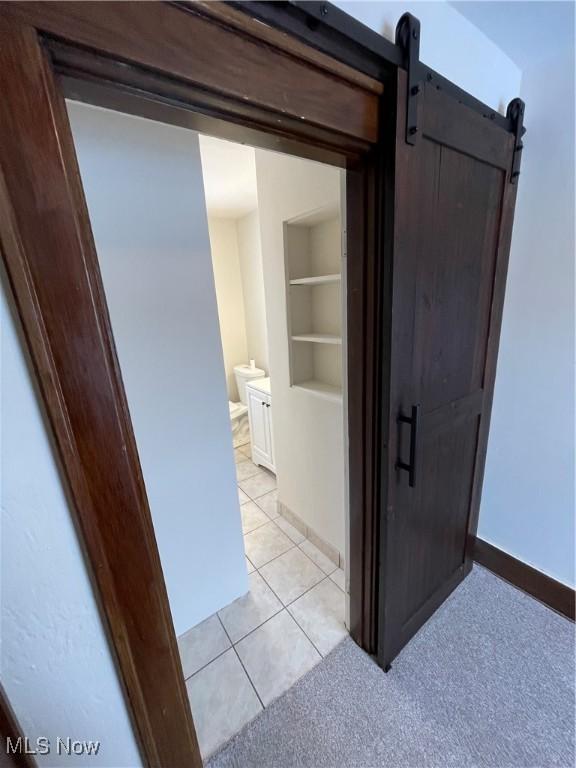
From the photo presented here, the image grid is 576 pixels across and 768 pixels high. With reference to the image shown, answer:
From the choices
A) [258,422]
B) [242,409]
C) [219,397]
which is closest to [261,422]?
[258,422]

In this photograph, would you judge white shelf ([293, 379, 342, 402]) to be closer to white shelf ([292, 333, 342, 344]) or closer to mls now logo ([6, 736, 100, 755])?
white shelf ([292, 333, 342, 344])

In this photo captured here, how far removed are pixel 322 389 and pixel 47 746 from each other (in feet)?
5.22

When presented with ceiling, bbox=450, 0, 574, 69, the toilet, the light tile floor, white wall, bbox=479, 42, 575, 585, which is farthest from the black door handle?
the toilet

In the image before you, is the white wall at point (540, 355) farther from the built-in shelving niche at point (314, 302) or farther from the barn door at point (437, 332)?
the built-in shelving niche at point (314, 302)

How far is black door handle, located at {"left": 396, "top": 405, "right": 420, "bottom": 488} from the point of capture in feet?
3.48

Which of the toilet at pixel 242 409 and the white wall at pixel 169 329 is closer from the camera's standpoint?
the white wall at pixel 169 329

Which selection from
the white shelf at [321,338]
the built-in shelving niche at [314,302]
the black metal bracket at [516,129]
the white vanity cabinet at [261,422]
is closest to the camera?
the black metal bracket at [516,129]

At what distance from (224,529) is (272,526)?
779 millimetres

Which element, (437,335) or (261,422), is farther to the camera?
(261,422)

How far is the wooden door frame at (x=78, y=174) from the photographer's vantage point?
478 millimetres

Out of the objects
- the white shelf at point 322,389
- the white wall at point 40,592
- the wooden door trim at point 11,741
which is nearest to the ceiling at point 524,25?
the white shelf at point 322,389

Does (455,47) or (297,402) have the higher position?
(455,47)

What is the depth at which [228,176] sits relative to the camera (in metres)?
2.46

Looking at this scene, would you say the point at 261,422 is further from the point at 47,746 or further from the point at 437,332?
the point at 47,746
